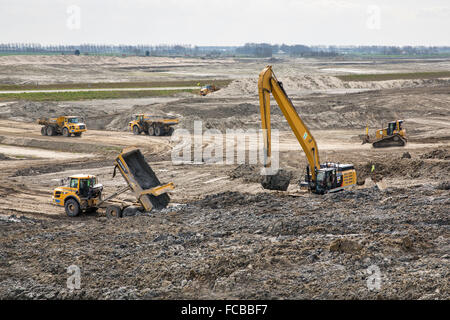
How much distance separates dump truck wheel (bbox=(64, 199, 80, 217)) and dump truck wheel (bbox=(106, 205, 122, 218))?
1.28 metres

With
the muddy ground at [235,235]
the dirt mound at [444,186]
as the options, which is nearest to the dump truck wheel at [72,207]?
the muddy ground at [235,235]

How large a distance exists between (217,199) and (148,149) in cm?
1659

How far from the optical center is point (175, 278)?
12.9 m

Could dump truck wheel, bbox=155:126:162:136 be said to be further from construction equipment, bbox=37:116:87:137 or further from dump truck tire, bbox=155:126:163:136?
construction equipment, bbox=37:116:87:137

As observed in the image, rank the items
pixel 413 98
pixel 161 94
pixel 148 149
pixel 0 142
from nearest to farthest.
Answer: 1. pixel 148 149
2. pixel 0 142
3. pixel 413 98
4. pixel 161 94

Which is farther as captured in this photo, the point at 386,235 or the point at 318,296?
the point at 386,235

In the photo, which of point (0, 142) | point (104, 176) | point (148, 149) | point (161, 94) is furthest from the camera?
point (161, 94)

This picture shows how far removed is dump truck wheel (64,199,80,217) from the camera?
21.2 metres

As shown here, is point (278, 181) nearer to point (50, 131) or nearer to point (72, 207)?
point (72, 207)

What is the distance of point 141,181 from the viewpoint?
21219mm

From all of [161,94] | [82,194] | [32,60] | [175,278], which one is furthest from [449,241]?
[32,60]

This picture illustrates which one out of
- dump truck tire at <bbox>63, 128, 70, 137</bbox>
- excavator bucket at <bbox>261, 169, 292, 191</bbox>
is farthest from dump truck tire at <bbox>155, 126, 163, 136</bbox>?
excavator bucket at <bbox>261, 169, 292, 191</bbox>

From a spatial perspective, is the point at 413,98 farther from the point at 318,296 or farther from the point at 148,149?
the point at 318,296

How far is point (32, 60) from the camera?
511ft
